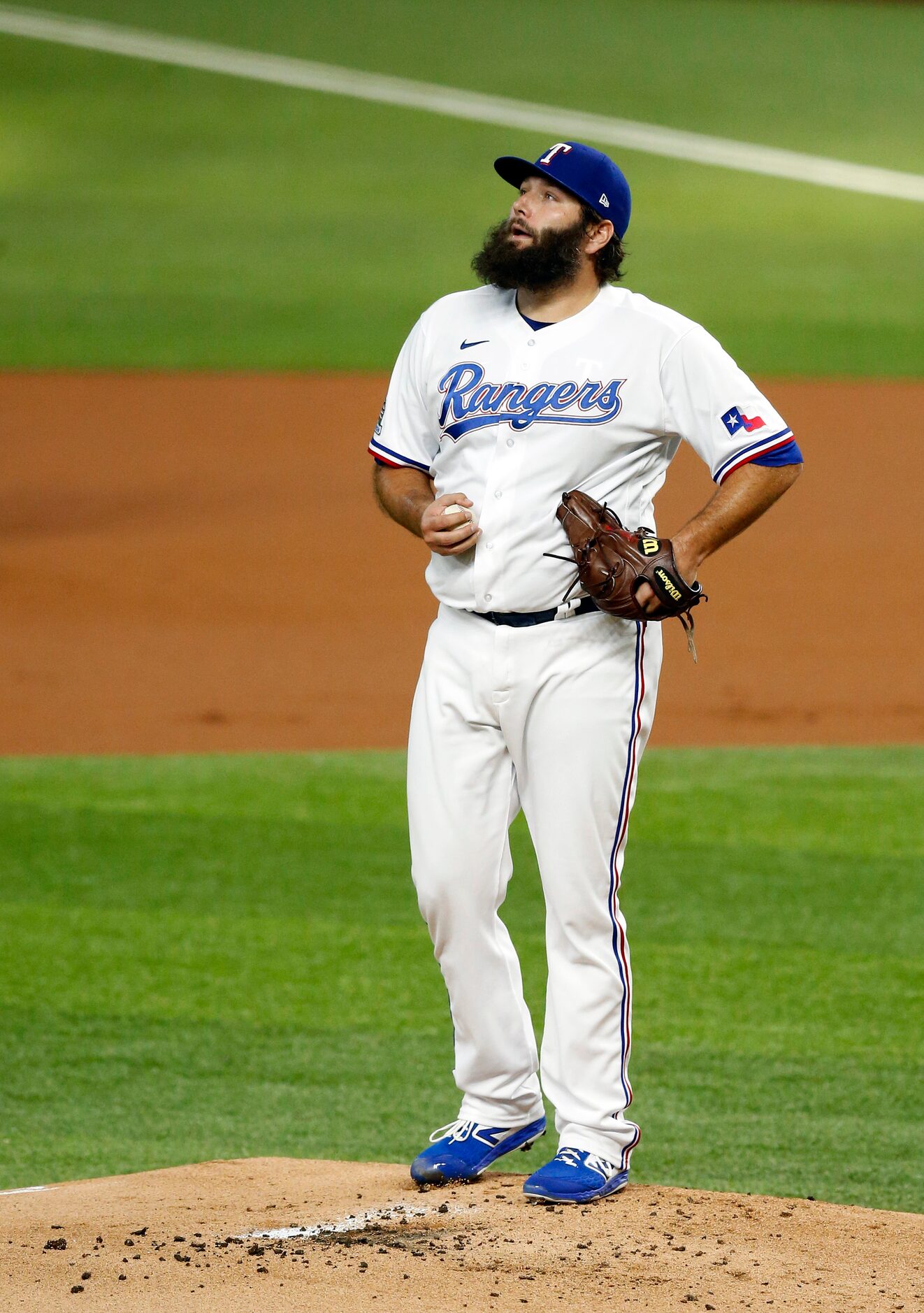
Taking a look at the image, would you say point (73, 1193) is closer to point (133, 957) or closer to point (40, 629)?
point (133, 957)

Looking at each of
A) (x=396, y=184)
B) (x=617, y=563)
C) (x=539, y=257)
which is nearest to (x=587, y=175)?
(x=539, y=257)

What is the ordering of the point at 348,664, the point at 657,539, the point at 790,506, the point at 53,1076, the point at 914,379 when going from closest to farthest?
1. the point at 657,539
2. the point at 53,1076
3. the point at 348,664
4. the point at 790,506
5. the point at 914,379

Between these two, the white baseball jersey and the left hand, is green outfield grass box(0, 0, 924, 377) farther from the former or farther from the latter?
the left hand

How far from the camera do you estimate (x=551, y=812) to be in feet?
12.7

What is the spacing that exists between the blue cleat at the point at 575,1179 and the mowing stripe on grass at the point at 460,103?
65.5 feet

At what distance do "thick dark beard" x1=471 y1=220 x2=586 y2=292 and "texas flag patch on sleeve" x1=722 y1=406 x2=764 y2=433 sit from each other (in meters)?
0.48

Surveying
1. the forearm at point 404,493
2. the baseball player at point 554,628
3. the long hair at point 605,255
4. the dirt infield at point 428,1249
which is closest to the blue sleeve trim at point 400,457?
the forearm at point 404,493

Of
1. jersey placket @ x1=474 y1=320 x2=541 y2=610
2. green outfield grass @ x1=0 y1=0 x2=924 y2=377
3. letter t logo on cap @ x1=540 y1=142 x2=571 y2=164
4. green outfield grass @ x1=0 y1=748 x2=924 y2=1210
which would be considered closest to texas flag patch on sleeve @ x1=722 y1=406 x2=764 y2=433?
jersey placket @ x1=474 y1=320 x2=541 y2=610

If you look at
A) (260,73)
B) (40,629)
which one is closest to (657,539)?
(40,629)

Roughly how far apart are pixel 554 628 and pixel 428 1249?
49.5 inches

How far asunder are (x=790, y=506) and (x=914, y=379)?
12.4ft

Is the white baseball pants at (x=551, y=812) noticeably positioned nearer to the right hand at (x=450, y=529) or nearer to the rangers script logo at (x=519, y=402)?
the right hand at (x=450, y=529)

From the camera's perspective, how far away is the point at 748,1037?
5652mm

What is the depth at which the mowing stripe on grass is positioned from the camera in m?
23.1
